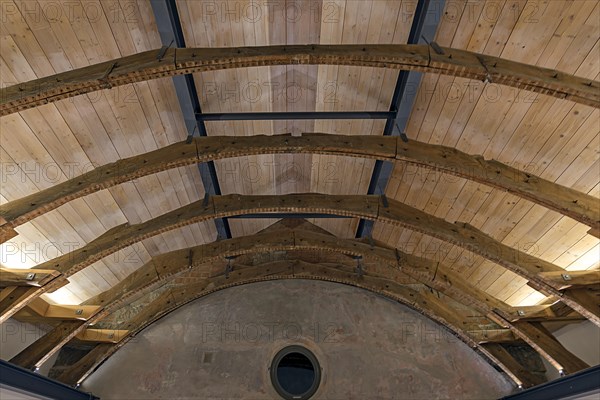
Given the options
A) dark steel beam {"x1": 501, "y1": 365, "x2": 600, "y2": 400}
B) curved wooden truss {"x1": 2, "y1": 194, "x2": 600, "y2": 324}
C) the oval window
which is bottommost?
dark steel beam {"x1": 501, "y1": 365, "x2": 600, "y2": 400}

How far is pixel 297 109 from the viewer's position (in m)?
4.61

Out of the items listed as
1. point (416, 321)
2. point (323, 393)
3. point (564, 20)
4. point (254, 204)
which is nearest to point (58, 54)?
point (254, 204)

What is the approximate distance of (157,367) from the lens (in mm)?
6285

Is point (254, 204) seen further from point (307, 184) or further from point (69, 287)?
point (69, 287)

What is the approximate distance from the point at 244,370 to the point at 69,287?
294 cm

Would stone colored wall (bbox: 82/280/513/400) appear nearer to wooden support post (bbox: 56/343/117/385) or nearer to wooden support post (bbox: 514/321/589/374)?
wooden support post (bbox: 56/343/117/385)

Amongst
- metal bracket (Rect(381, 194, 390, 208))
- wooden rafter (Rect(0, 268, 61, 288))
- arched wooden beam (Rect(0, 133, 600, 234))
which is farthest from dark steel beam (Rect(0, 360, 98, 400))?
metal bracket (Rect(381, 194, 390, 208))

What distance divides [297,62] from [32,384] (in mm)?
4952

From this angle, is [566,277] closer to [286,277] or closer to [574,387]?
[574,387]

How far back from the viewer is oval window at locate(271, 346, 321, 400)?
20.0 feet

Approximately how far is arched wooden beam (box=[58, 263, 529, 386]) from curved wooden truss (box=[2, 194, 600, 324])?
2120 millimetres

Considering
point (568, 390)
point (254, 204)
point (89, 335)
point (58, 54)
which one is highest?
point (58, 54)

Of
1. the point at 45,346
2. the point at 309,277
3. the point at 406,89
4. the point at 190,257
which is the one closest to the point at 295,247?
the point at 190,257

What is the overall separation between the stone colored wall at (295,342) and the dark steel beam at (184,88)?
8.73 ft
